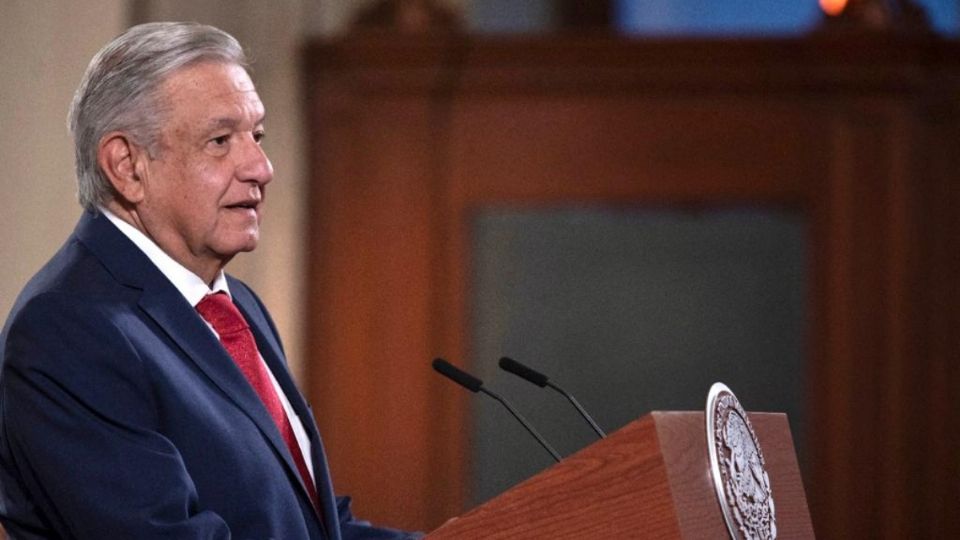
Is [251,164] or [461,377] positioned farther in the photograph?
[461,377]

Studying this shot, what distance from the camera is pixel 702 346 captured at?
21.1 ft

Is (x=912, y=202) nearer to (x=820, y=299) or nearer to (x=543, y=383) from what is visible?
(x=820, y=299)

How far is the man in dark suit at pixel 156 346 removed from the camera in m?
2.30

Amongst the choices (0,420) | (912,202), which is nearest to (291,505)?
(0,420)

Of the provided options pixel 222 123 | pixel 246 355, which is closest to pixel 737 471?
pixel 246 355

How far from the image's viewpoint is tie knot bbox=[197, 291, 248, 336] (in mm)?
2660

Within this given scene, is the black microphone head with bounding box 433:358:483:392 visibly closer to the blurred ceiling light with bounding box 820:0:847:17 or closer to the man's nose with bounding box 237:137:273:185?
the man's nose with bounding box 237:137:273:185

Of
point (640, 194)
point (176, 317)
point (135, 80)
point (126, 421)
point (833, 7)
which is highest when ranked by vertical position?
point (833, 7)

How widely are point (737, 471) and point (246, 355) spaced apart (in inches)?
31.5

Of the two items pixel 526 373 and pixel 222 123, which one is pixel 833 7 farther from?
pixel 222 123

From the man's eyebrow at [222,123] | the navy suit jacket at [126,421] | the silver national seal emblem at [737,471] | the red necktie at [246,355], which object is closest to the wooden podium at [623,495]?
the silver national seal emblem at [737,471]

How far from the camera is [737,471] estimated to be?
7.74 feet

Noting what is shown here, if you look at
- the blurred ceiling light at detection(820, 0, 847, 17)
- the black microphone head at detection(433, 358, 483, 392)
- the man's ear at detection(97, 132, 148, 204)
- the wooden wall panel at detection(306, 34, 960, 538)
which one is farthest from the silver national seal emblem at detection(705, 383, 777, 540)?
the blurred ceiling light at detection(820, 0, 847, 17)

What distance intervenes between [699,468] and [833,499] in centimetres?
403
